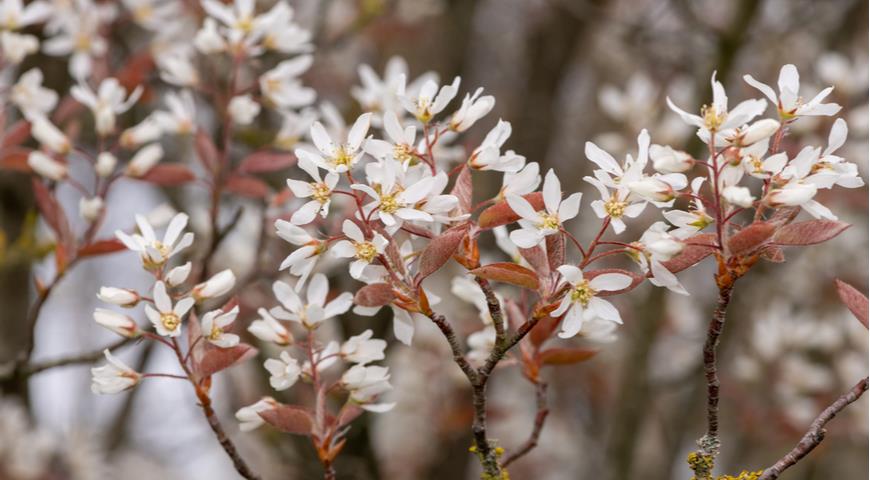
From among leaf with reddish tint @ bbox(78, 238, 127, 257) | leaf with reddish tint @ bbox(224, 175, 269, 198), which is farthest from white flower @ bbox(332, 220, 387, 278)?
leaf with reddish tint @ bbox(224, 175, 269, 198)

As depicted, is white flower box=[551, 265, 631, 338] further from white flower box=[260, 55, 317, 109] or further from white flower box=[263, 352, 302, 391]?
white flower box=[260, 55, 317, 109]

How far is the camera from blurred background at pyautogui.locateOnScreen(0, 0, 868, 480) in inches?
142

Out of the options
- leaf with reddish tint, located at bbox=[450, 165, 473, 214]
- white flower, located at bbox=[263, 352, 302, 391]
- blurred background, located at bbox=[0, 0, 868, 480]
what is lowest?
blurred background, located at bbox=[0, 0, 868, 480]

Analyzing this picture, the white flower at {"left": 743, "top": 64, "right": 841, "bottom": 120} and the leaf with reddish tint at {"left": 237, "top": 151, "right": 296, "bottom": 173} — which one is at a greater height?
the white flower at {"left": 743, "top": 64, "right": 841, "bottom": 120}

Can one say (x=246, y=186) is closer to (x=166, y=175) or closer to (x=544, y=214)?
(x=166, y=175)

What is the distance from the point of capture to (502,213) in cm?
146

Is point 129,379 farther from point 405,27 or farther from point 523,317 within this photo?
point 405,27

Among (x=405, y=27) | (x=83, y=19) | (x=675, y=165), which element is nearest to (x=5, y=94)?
(x=83, y=19)

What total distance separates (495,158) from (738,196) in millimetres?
390

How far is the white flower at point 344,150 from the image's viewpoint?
4.67ft

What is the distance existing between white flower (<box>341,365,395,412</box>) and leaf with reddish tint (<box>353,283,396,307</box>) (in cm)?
20

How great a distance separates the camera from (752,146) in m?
1.37

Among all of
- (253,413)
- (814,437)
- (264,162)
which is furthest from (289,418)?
(264,162)

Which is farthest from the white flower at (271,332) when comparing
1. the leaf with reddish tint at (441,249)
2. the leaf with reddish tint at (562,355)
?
the leaf with reddish tint at (562,355)
